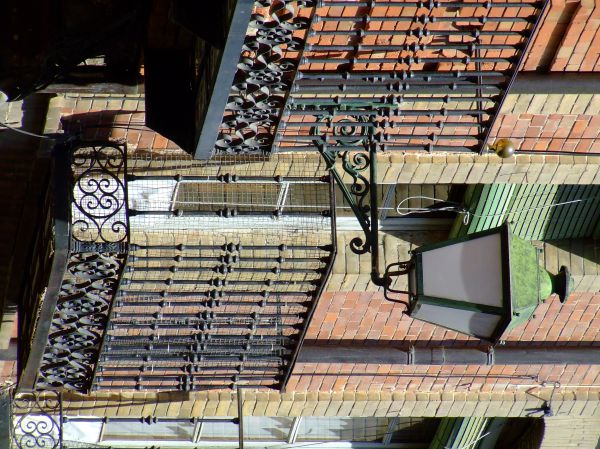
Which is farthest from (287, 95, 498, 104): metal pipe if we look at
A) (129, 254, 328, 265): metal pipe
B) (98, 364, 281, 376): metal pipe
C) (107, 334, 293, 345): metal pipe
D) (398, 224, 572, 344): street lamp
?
(98, 364, 281, 376): metal pipe

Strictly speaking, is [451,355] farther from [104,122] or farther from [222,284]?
[104,122]

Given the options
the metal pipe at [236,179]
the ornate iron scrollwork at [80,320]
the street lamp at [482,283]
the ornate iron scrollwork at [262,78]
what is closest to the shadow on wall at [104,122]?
the metal pipe at [236,179]

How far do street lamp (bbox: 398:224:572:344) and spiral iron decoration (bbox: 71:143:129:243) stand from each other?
2180 mm

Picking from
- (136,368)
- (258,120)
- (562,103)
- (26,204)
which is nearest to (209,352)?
(136,368)

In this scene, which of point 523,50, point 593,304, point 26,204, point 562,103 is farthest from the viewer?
point 593,304

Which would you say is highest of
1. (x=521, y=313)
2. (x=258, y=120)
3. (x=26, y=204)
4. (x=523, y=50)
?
(x=523, y=50)

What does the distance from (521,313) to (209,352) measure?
3539mm

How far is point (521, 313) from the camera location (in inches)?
281

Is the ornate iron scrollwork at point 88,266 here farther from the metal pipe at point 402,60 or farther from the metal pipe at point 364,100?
the metal pipe at point 402,60

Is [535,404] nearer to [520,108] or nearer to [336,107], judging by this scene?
[520,108]

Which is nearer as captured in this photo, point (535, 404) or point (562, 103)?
point (562, 103)

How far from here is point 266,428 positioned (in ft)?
41.1

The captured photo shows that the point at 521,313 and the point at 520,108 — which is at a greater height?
the point at 520,108

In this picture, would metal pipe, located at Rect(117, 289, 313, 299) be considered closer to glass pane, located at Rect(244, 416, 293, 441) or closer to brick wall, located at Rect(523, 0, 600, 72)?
brick wall, located at Rect(523, 0, 600, 72)
